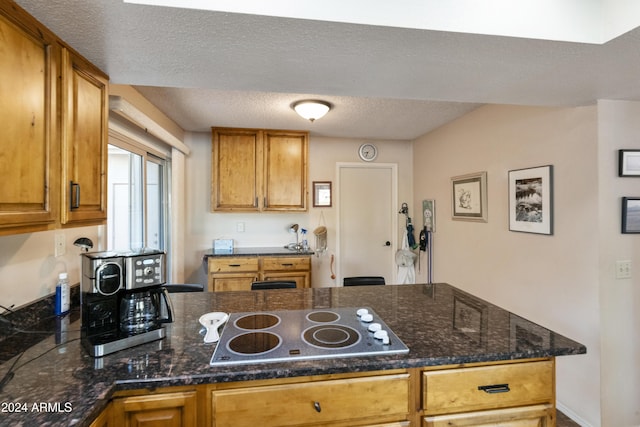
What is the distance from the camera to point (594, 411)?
Answer: 187cm

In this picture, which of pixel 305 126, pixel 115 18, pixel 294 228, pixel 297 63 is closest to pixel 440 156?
pixel 305 126

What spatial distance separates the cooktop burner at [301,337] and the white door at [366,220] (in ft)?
8.44

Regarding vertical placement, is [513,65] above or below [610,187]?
above

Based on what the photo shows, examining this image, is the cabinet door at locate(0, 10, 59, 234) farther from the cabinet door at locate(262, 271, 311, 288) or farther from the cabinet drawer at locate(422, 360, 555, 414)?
the cabinet door at locate(262, 271, 311, 288)

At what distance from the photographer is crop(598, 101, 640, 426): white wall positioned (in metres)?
1.85

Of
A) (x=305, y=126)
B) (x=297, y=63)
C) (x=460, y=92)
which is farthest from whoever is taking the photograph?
(x=305, y=126)

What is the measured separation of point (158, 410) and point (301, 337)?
1.78ft

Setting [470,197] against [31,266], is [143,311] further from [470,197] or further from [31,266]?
[470,197]

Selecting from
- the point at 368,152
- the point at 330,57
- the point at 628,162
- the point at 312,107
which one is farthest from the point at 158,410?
the point at 368,152

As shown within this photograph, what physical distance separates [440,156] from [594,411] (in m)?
2.57

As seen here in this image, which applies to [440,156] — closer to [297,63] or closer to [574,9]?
[574,9]

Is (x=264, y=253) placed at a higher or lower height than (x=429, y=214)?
lower

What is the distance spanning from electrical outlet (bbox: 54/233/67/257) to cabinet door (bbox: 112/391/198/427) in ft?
3.31

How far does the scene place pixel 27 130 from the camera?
1.03 metres
